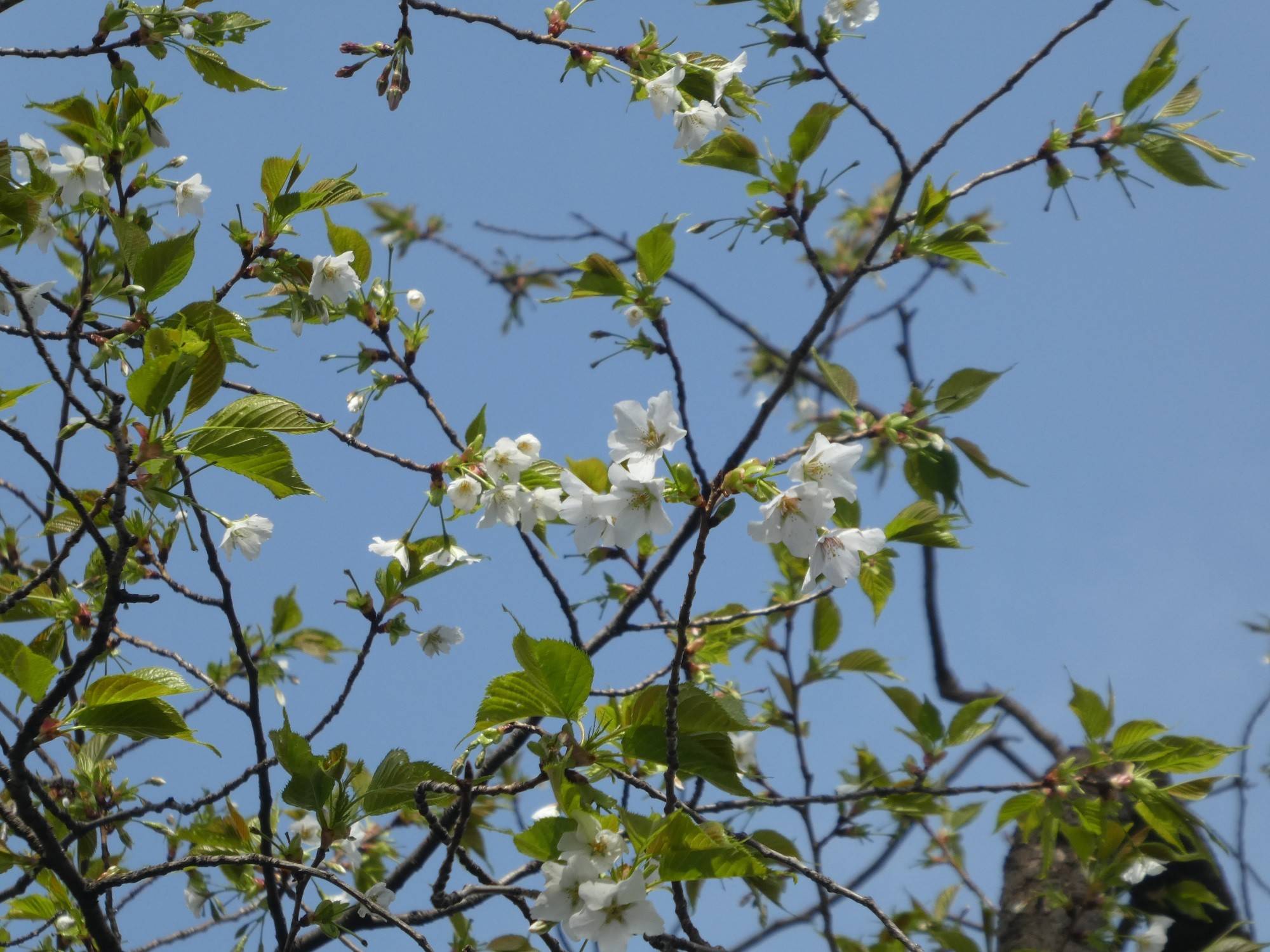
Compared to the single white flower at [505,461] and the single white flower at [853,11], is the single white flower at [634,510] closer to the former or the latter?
the single white flower at [505,461]

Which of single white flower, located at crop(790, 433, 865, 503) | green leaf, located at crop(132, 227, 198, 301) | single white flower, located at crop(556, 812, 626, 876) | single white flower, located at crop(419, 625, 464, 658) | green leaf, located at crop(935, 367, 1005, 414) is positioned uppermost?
green leaf, located at crop(132, 227, 198, 301)

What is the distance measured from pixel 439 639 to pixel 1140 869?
185 centimetres

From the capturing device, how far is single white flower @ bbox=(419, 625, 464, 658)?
2.29 metres

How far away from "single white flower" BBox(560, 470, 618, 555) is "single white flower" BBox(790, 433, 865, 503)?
288mm

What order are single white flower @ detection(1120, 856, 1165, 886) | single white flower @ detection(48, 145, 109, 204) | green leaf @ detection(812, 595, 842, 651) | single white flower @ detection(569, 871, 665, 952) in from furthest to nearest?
green leaf @ detection(812, 595, 842, 651) < single white flower @ detection(1120, 856, 1165, 886) < single white flower @ detection(48, 145, 109, 204) < single white flower @ detection(569, 871, 665, 952)

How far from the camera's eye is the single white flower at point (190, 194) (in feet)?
7.50

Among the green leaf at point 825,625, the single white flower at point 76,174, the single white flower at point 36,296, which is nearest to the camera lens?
the single white flower at point 36,296

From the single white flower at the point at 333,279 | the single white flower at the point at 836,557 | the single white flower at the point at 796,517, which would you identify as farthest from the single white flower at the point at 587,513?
the single white flower at the point at 333,279

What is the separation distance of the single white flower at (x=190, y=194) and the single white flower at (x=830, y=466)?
158 cm

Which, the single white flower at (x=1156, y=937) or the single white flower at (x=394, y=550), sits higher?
the single white flower at (x=394, y=550)

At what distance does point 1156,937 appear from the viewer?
2.92 m

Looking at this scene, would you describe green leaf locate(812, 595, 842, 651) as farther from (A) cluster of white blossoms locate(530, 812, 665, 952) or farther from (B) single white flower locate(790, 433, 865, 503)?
(A) cluster of white blossoms locate(530, 812, 665, 952)

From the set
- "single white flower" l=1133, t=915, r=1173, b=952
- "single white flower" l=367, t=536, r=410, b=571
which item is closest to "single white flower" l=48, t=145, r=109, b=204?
"single white flower" l=367, t=536, r=410, b=571

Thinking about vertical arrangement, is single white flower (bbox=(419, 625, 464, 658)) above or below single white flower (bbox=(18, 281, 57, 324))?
below
